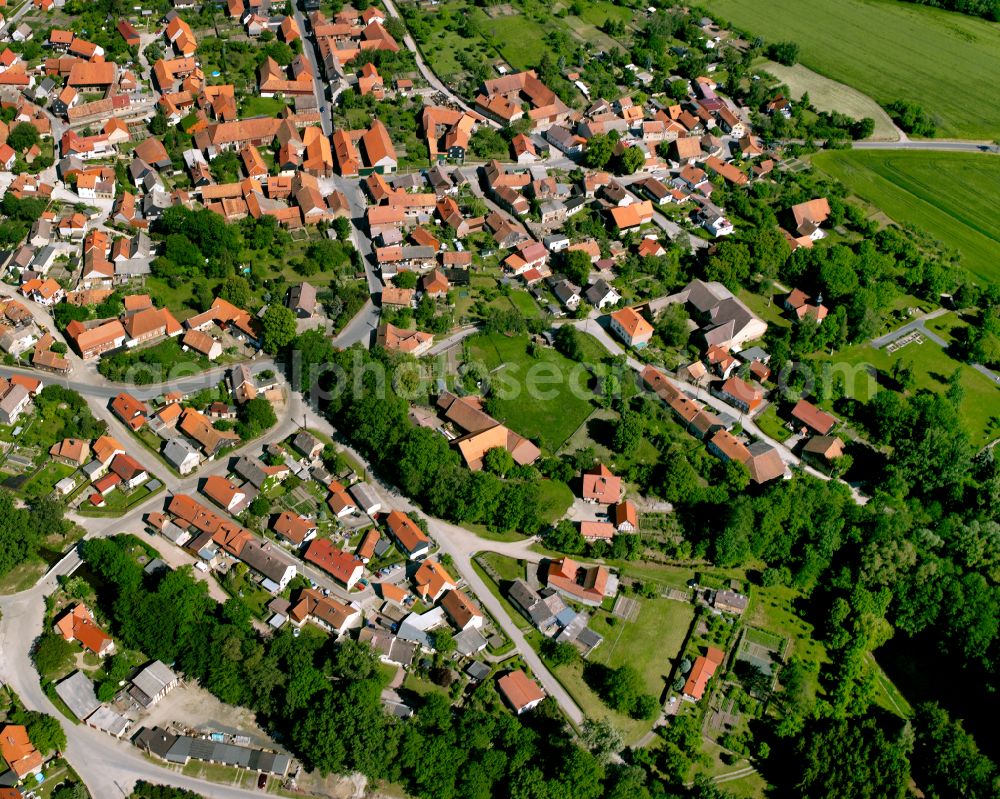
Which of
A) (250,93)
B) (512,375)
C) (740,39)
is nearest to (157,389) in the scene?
(512,375)

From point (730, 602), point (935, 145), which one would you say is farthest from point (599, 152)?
point (730, 602)

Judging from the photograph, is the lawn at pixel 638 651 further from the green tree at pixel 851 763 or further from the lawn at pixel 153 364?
the lawn at pixel 153 364

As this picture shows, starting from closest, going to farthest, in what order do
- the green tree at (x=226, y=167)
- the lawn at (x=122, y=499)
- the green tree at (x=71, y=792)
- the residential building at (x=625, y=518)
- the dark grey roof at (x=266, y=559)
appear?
the green tree at (x=71, y=792), the dark grey roof at (x=266, y=559), the lawn at (x=122, y=499), the residential building at (x=625, y=518), the green tree at (x=226, y=167)

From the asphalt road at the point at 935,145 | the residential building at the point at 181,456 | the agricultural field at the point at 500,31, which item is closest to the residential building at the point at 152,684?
the residential building at the point at 181,456

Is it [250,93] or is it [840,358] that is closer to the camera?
[840,358]

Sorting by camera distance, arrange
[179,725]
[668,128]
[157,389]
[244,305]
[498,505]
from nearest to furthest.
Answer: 1. [179,725]
2. [498,505]
3. [157,389]
4. [244,305]
5. [668,128]

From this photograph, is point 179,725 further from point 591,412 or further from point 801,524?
point 801,524

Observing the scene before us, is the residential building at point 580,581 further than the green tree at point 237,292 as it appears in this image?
No

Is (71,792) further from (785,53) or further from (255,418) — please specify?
(785,53)

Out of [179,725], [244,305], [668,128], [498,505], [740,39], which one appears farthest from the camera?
[740,39]
